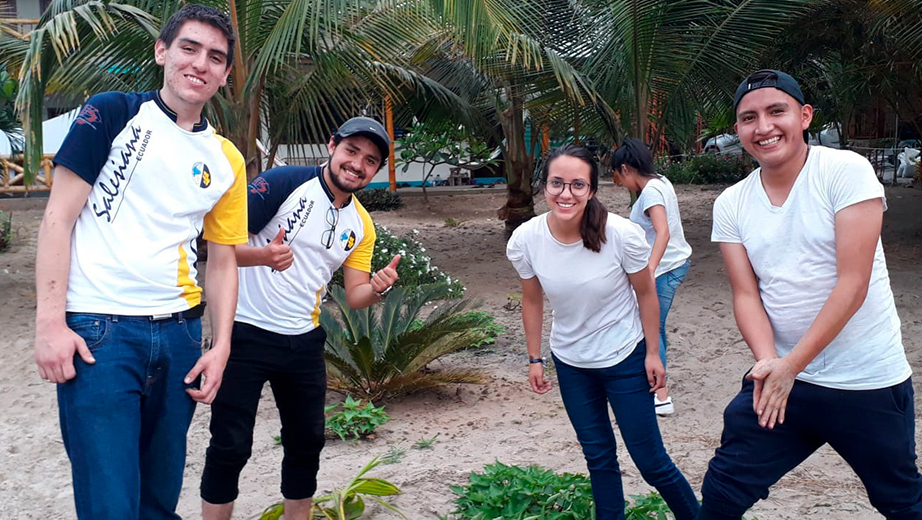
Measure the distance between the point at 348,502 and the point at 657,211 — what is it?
2438mm

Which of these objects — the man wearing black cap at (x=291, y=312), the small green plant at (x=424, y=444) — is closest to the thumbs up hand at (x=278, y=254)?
the man wearing black cap at (x=291, y=312)

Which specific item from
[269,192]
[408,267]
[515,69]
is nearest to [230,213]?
[269,192]

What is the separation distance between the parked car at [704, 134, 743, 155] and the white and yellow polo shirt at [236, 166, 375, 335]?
22.4 m

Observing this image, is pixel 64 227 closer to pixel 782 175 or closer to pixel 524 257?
pixel 524 257

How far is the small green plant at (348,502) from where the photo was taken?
3.78 m

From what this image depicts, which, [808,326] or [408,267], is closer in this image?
[808,326]

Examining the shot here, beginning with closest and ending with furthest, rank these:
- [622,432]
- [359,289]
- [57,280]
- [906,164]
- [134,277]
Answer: [57,280] < [134,277] < [622,432] < [359,289] < [906,164]

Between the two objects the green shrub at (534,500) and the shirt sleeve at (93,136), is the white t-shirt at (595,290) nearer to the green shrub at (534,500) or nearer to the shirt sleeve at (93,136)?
the green shrub at (534,500)

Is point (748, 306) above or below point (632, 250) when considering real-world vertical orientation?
below

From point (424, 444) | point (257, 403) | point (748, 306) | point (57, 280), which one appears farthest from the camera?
point (424, 444)

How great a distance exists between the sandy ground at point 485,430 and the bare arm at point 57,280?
202cm

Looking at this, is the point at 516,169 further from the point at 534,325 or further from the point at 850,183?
the point at 850,183

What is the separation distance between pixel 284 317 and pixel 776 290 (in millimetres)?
1792

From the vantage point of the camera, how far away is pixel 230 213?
8.92 feet
